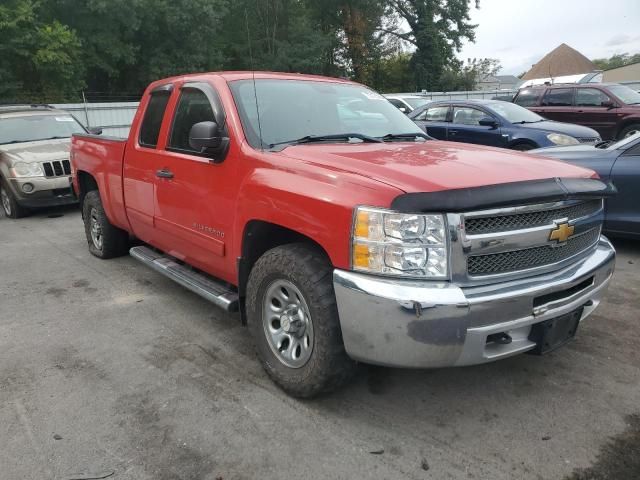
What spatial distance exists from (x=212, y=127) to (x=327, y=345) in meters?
1.56

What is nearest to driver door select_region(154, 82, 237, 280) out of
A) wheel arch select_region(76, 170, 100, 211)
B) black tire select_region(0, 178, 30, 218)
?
wheel arch select_region(76, 170, 100, 211)

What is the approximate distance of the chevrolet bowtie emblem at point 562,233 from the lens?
2.82 meters

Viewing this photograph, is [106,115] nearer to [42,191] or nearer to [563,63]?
[42,191]

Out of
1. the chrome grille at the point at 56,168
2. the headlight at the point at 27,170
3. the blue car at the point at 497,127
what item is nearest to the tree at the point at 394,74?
the blue car at the point at 497,127

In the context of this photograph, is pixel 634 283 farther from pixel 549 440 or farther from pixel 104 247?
pixel 104 247

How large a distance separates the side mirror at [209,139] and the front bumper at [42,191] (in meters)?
6.07

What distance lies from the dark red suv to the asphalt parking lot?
9043 millimetres

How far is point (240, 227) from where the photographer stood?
337cm

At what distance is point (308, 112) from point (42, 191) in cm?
628

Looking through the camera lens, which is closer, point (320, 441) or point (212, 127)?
point (320, 441)

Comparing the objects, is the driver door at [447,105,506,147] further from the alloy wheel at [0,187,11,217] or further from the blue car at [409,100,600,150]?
the alloy wheel at [0,187,11,217]

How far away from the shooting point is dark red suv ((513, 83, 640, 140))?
11820 millimetres

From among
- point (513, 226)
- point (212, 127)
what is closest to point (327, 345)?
point (513, 226)

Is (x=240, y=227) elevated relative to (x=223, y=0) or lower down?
lower down
